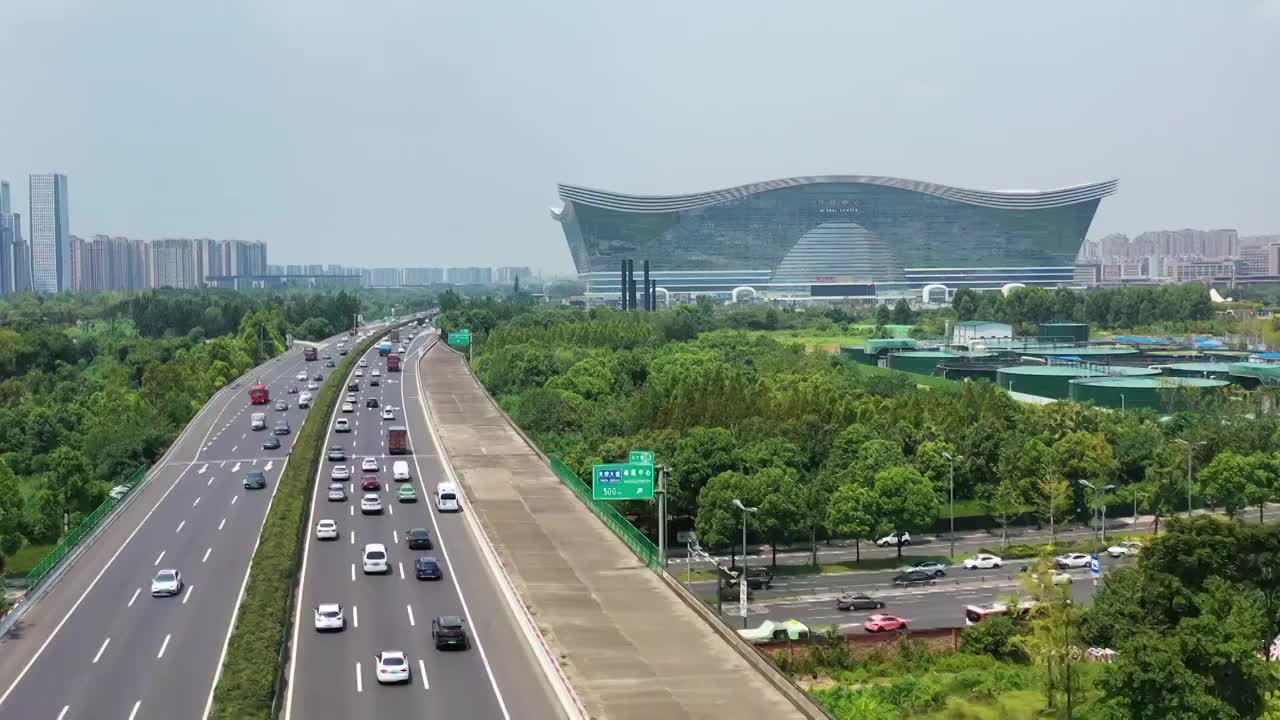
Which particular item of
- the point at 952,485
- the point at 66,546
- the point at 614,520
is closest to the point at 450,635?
the point at 614,520

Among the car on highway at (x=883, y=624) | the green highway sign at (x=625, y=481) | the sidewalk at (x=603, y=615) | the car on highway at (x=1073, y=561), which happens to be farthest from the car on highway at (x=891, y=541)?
the car on highway at (x=883, y=624)

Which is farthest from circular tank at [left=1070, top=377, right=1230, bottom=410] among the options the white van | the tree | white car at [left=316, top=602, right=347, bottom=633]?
white car at [left=316, top=602, right=347, bottom=633]

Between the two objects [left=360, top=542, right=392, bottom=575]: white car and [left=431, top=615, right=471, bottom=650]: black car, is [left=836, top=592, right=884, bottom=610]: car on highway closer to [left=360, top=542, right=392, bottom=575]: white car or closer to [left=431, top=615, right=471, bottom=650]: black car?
[left=360, top=542, right=392, bottom=575]: white car

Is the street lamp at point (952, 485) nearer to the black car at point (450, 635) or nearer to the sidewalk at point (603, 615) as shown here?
the sidewalk at point (603, 615)

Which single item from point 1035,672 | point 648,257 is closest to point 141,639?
point 1035,672

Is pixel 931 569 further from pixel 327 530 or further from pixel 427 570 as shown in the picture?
pixel 327 530
